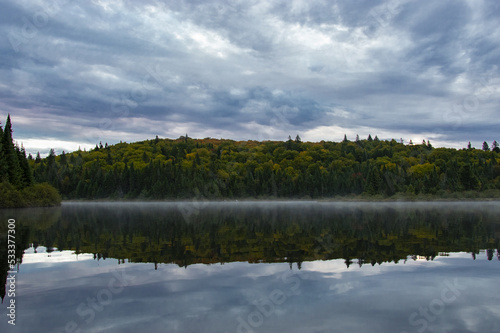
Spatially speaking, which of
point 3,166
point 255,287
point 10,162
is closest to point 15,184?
point 10,162

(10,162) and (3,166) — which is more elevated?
(10,162)

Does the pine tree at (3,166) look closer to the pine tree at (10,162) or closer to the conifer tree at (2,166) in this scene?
the conifer tree at (2,166)

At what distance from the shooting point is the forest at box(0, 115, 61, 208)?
84000 millimetres

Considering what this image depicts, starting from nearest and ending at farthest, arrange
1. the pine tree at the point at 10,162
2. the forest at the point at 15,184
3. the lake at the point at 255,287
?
the lake at the point at 255,287, the forest at the point at 15,184, the pine tree at the point at 10,162

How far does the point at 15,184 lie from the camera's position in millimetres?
91062

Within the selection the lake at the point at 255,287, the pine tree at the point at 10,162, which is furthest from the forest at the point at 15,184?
the lake at the point at 255,287

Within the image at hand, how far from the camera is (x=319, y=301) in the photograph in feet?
42.8

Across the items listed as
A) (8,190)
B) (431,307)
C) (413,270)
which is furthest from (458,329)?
(8,190)

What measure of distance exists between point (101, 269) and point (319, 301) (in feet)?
34.0

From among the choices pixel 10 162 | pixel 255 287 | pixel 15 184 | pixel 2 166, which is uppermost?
pixel 10 162

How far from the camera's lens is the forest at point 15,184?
84.0 metres

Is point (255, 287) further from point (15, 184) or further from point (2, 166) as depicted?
point (15, 184)

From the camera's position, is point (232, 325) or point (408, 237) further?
point (408, 237)

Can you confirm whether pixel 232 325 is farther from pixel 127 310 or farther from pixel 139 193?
pixel 139 193
